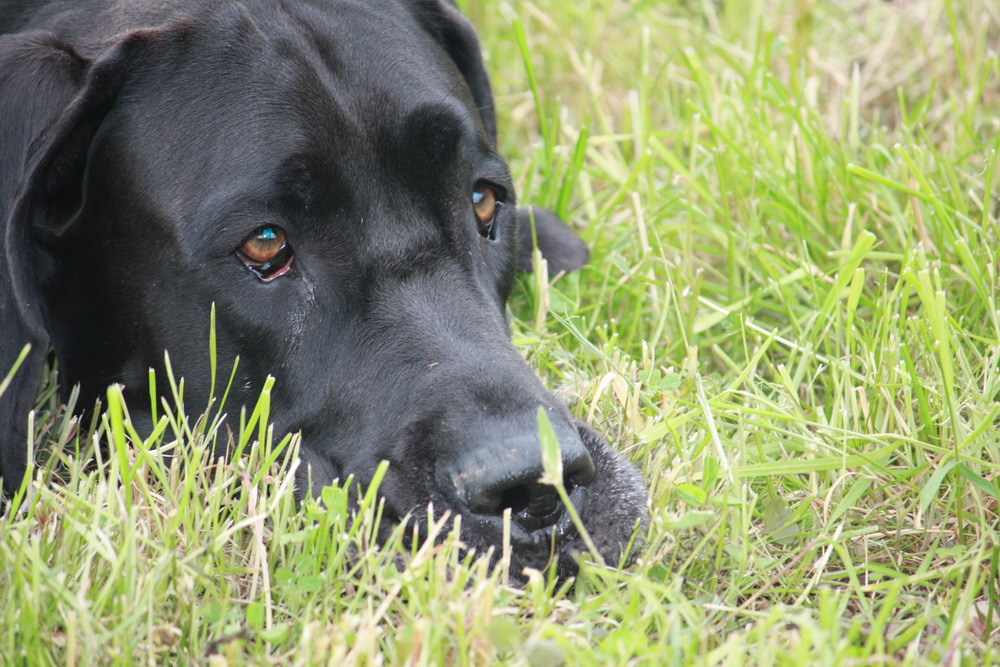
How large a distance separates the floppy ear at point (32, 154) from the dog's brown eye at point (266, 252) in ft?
1.55

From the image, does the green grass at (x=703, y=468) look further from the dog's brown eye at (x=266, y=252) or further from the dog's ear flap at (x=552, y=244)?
the dog's brown eye at (x=266, y=252)

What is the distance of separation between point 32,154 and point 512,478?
1.30 metres

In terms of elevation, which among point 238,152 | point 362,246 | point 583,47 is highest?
point 238,152

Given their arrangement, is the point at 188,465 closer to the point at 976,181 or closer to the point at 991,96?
the point at 976,181

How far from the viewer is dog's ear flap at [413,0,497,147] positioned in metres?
3.28

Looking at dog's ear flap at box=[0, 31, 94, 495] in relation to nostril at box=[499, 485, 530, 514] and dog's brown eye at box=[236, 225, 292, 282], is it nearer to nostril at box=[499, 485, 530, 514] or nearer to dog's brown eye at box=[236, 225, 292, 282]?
dog's brown eye at box=[236, 225, 292, 282]

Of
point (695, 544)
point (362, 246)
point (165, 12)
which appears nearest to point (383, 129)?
point (362, 246)

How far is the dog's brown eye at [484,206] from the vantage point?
295cm

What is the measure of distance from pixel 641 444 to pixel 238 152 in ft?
3.68

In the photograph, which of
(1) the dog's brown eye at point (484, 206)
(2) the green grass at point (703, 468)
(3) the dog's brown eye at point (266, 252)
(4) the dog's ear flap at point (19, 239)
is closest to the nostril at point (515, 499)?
(2) the green grass at point (703, 468)

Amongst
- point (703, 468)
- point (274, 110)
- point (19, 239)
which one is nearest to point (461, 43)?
point (274, 110)

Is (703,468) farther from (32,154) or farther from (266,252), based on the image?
(32,154)

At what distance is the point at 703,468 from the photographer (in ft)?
8.07

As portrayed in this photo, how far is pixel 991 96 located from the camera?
455 cm
